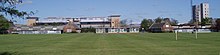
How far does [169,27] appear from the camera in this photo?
18500cm

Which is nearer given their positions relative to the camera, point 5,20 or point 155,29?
point 5,20

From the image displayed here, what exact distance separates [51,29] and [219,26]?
79.8m

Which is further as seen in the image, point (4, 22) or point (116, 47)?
point (116, 47)

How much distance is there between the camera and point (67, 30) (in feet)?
636

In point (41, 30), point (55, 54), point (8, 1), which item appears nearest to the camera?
point (8, 1)

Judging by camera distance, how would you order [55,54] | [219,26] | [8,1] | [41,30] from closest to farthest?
[8,1] < [55,54] < [219,26] < [41,30]

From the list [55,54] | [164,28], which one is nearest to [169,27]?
[164,28]

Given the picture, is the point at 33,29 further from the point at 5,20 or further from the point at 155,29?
the point at 5,20

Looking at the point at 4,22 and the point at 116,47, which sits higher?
the point at 4,22

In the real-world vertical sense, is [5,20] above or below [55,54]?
above

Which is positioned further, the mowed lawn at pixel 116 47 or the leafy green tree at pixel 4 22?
the mowed lawn at pixel 116 47

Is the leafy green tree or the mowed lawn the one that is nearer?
the leafy green tree

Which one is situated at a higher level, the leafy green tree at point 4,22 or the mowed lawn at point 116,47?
the leafy green tree at point 4,22

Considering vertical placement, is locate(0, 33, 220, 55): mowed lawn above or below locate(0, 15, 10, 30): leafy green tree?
below
